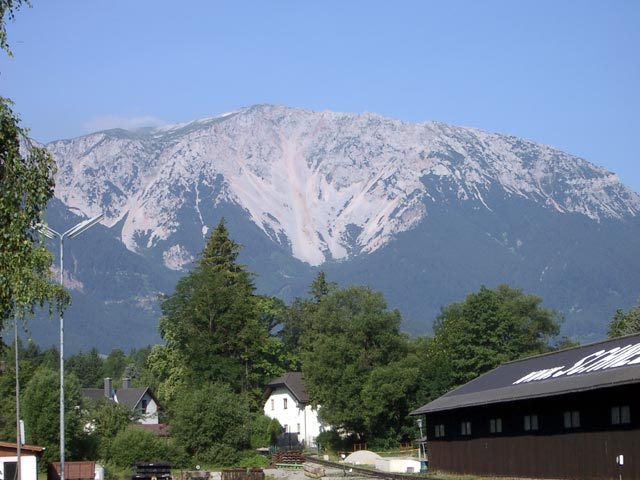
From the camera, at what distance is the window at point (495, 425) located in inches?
2006

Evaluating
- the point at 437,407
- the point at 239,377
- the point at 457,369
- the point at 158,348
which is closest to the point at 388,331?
the point at 457,369

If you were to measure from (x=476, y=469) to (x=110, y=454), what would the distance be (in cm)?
2641

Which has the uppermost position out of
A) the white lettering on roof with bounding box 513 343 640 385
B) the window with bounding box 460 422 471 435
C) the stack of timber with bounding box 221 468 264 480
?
A: the white lettering on roof with bounding box 513 343 640 385

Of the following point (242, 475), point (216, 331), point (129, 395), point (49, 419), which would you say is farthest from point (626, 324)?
point (129, 395)

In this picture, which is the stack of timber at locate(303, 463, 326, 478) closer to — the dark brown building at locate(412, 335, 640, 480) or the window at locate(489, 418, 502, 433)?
the dark brown building at locate(412, 335, 640, 480)

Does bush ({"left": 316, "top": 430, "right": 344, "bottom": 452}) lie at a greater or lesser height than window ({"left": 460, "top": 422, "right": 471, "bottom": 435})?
lesser

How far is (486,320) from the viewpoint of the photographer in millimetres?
90188

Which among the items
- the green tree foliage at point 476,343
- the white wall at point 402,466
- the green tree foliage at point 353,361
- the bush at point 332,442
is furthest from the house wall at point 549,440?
the bush at point 332,442

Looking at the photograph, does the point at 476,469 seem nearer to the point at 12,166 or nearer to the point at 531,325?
the point at 12,166

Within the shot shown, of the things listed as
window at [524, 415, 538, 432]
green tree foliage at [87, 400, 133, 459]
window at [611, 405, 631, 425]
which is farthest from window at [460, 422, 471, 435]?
green tree foliage at [87, 400, 133, 459]

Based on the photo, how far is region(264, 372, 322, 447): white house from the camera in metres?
107

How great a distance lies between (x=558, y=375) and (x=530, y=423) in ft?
8.32

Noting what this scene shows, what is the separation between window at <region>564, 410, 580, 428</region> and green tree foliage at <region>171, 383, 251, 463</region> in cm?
3532

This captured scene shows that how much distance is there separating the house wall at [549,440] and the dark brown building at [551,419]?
0.04 meters
